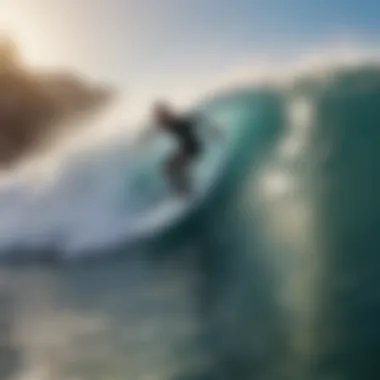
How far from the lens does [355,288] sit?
3.59 feet

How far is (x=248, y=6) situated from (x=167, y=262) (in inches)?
17.2

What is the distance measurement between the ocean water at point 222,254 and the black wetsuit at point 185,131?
0.06 feet

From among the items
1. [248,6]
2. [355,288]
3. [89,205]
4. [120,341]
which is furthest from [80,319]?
[248,6]

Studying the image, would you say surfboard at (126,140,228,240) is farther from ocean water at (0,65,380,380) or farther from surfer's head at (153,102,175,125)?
surfer's head at (153,102,175,125)

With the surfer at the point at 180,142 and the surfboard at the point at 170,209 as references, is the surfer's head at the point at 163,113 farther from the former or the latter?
the surfboard at the point at 170,209

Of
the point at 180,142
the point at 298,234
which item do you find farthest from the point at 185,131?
the point at 298,234

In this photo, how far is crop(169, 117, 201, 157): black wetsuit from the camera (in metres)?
1.12

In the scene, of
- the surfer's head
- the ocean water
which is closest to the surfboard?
the ocean water

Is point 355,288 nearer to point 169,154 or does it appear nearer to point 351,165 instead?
point 351,165

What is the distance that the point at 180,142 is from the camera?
112cm

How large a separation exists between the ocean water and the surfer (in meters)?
0.02

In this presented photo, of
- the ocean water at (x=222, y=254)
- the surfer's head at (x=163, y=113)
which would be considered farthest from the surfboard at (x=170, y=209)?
the surfer's head at (x=163, y=113)

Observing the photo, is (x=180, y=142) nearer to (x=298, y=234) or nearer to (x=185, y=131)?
(x=185, y=131)

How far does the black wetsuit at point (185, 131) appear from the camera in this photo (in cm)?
112
